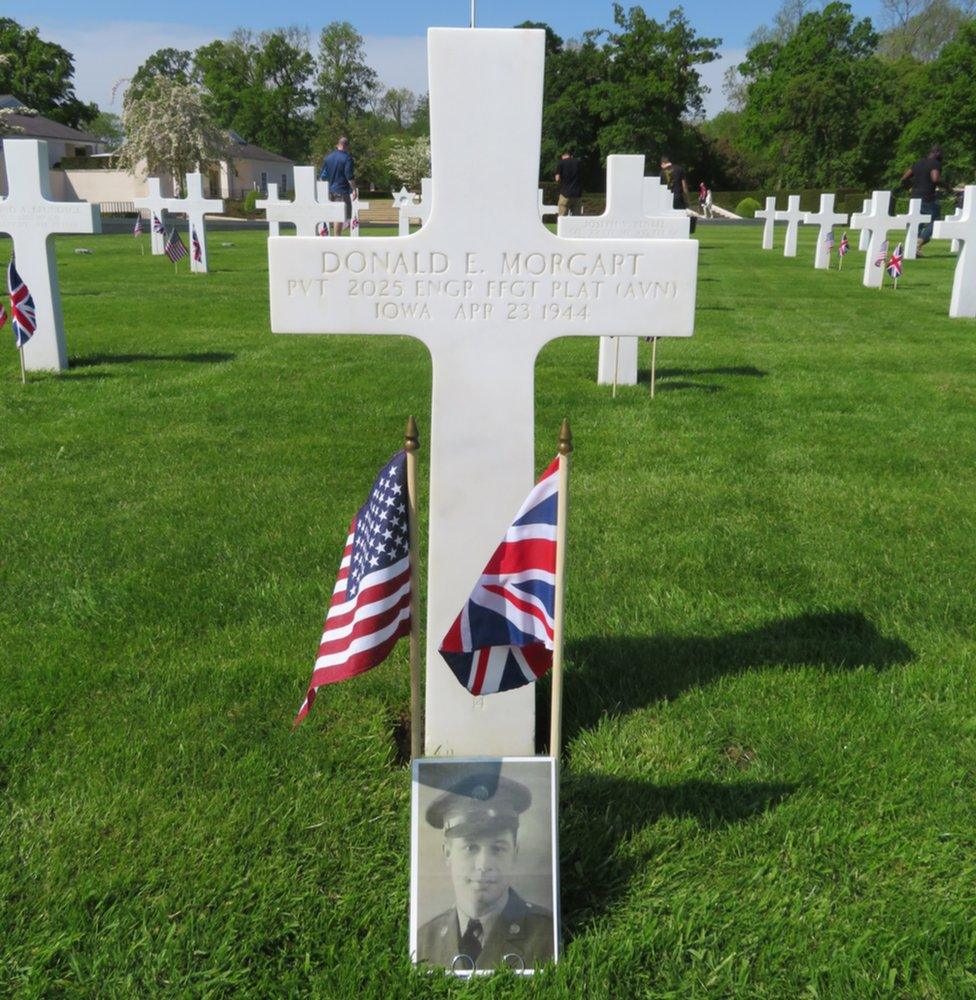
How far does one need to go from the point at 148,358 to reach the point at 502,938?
8.74 meters

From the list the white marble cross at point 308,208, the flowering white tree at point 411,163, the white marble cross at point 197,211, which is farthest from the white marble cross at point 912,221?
the flowering white tree at point 411,163

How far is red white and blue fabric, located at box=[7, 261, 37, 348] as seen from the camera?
27.8 ft

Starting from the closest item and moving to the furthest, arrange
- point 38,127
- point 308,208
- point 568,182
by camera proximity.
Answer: point 308,208
point 568,182
point 38,127

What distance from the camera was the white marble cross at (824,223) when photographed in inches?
867

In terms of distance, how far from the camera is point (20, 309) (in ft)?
27.9

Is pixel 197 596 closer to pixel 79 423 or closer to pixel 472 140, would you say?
pixel 472 140

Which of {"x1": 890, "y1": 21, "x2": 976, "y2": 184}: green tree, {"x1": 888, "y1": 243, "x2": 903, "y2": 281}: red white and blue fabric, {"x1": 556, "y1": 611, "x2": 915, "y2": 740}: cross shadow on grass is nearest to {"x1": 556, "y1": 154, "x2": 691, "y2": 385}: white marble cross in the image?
{"x1": 556, "y1": 611, "x2": 915, "y2": 740}: cross shadow on grass

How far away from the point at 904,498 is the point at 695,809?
333cm

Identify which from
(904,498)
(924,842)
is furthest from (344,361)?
(924,842)

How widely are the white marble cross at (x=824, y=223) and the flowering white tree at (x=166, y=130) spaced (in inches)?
1535

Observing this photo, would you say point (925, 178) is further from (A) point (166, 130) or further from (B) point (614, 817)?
(A) point (166, 130)

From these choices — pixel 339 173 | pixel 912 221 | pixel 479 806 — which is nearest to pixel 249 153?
pixel 339 173

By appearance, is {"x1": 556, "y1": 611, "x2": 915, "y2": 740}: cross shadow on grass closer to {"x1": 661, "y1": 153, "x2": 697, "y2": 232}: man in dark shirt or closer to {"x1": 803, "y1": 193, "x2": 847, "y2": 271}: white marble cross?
{"x1": 803, "y1": 193, "x2": 847, "y2": 271}: white marble cross

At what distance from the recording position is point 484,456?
2.89 metres
